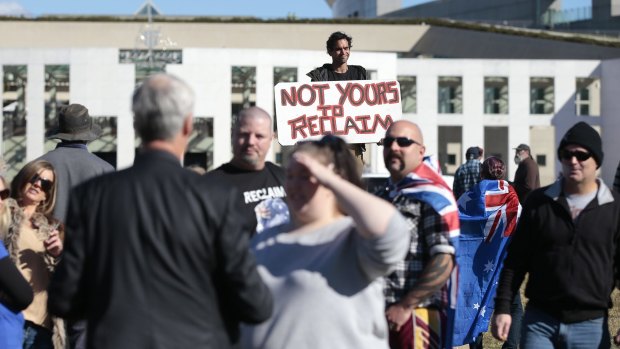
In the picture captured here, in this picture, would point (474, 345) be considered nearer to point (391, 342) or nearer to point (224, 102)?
point (391, 342)

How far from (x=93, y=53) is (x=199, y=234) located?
183 ft

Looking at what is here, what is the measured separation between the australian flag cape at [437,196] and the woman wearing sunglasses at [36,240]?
1908 mm

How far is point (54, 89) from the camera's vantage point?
2352 inches

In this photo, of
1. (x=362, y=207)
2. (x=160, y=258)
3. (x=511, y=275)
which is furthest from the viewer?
(x=511, y=275)

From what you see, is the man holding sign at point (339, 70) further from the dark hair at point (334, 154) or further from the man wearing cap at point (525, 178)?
the man wearing cap at point (525, 178)

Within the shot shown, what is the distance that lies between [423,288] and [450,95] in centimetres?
5911

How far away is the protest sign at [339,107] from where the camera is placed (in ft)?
31.3

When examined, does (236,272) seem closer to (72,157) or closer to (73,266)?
(73,266)

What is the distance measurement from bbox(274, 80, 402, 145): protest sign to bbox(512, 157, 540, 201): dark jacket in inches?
230

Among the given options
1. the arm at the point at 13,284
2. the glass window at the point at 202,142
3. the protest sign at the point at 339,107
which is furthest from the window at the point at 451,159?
the arm at the point at 13,284

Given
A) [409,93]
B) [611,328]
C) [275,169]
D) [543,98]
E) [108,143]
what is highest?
[409,93]

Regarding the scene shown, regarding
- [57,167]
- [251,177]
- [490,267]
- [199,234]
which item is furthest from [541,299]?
[490,267]

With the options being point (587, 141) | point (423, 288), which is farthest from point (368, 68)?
point (423, 288)

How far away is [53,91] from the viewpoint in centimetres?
5975
